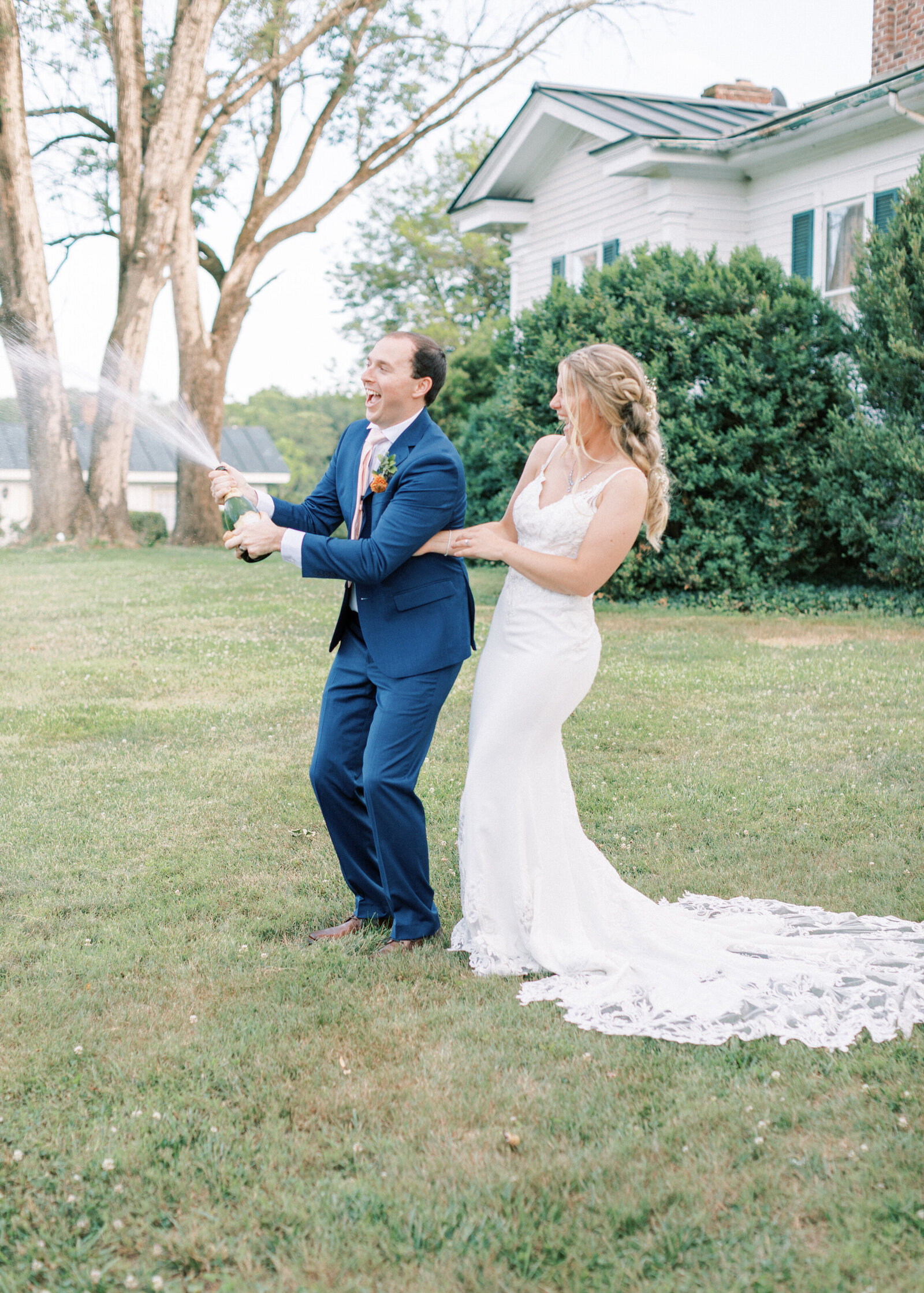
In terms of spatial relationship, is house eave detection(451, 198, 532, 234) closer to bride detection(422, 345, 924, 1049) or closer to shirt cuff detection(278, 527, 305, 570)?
bride detection(422, 345, 924, 1049)

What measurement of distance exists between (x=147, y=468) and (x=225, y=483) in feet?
206

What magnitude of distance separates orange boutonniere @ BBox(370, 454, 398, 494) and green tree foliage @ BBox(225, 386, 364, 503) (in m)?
77.3

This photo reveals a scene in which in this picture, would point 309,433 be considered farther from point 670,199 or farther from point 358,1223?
point 358,1223

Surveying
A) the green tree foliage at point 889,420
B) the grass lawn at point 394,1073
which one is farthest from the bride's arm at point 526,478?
the green tree foliage at point 889,420

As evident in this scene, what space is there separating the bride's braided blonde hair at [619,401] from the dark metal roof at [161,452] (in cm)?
5148

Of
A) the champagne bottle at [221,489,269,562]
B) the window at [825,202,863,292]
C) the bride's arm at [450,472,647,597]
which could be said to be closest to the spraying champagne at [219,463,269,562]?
the champagne bottle at [221,489,269,562]

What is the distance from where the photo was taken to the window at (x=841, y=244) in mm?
17219

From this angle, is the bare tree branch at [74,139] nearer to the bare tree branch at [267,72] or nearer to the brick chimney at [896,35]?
the bare tree branch at [267,72]

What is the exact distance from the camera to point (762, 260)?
50.0ft

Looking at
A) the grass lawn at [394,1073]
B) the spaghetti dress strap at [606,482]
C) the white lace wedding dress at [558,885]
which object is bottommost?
the grass lawn at [394,1073]

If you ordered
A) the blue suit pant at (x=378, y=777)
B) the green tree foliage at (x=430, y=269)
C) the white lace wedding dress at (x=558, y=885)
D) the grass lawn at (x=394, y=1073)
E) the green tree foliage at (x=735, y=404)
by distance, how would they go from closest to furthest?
the grass lawn at (x=394, y=1073)
the white lace wedding dress at (x=558, y=885)
the blue suit pant at (x=378, y=777)
the green tree foliage at (x=735, y=404)
the green tree foliage at (x=430, y=269)

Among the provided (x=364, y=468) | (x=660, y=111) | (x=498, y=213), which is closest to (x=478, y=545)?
(x=364, y=468)

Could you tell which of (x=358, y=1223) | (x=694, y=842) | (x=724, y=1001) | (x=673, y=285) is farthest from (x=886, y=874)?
(x=673, y=285)

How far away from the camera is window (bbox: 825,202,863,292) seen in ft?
56.5
